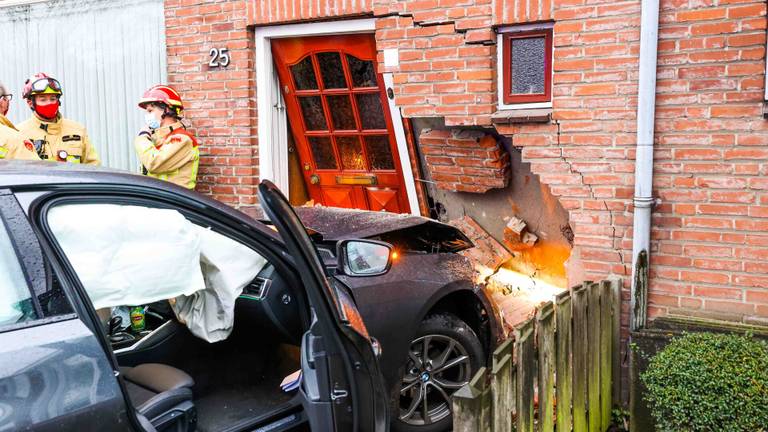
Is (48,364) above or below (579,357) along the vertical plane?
above

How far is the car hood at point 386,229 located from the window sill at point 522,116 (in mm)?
1015

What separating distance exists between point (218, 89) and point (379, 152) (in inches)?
63.3

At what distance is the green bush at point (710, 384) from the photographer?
3.91 m

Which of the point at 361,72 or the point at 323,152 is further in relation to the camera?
the point at 323,152

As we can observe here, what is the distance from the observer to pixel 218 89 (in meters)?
6.99

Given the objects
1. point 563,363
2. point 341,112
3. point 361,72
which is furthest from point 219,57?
point 563,363

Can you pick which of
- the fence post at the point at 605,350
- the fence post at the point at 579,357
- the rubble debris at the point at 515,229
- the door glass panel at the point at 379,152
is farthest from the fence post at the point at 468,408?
the door glass panel at the point at 379,152

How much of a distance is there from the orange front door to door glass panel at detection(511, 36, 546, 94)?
1.44 meters

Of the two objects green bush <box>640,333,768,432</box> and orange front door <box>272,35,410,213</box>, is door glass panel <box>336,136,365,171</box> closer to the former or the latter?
orange front door <box>272,35,410,213</box>

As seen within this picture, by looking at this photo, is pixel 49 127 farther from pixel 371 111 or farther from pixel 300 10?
pixel 371 111

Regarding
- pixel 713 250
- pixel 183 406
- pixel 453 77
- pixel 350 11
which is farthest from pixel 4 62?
pixel 713 250

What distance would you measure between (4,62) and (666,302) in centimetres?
725

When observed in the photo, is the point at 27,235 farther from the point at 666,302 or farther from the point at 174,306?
the point at 666,302

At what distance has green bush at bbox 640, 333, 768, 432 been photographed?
3905 mm
